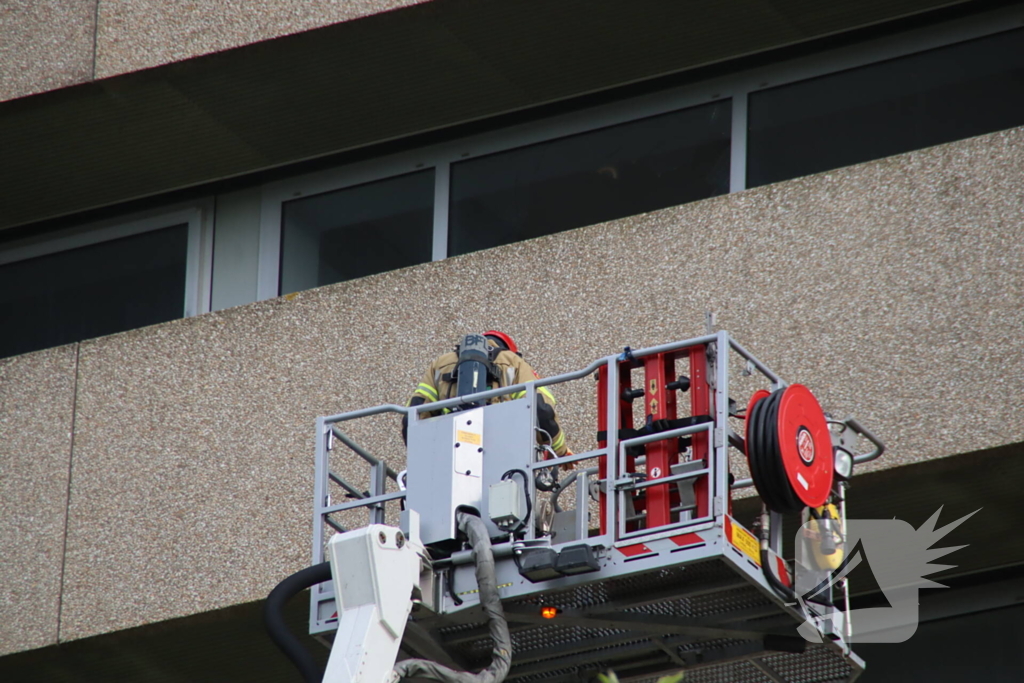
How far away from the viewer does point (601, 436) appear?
7492mm

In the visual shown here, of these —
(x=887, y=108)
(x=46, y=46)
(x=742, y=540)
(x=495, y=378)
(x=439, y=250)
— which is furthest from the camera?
(x=46, y=46)

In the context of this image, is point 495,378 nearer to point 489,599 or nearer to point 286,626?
point 489,599

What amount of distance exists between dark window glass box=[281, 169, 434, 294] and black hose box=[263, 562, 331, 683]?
5.69m

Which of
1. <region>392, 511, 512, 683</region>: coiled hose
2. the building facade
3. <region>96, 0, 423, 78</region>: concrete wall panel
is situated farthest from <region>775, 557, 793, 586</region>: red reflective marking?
<region>96, 0, 423, 78</region>: concrete wall panel

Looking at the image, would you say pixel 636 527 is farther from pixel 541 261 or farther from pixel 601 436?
pixel 541 261

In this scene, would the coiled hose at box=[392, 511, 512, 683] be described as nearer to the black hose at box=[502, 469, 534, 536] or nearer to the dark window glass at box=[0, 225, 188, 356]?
the black hose at box=[502, 469, 534, 536]

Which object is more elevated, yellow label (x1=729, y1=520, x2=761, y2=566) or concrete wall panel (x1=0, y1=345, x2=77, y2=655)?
concrete wall panel (x1=0, y1=345, x2=77, y2=655)

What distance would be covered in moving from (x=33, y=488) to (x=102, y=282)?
7.59ft

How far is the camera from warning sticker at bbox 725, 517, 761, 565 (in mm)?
6812

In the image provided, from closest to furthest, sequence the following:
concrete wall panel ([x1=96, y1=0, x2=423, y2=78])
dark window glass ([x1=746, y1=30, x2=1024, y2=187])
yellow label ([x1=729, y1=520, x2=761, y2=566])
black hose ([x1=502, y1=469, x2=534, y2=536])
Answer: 1. yellow label ([x1=729, y1=520, x2=761, y2=566])
2. black hose ([x1=502, y1=469, x2=534, y2=536])
3. dark window glass ([x1=746, y1=30, x2=1024, y2=187])
4. concrete wall panel ([x1=96, y1=0, x2=423, y2=78])

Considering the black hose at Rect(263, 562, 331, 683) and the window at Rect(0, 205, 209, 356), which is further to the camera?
the window at Rect(0, 205, 209, 356)

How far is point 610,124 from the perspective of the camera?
12195 millimetres

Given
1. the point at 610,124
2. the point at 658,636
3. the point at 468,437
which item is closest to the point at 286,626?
the point at 468,437

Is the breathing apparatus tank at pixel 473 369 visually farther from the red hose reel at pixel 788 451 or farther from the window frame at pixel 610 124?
the window frame at pixel 610 124
